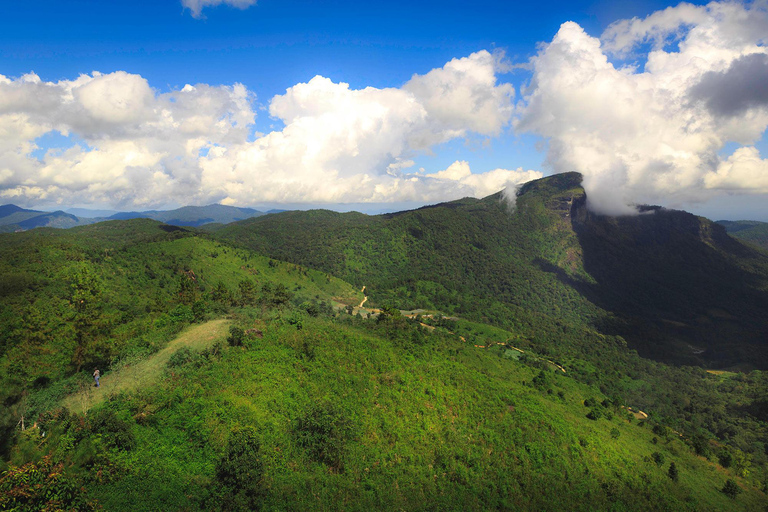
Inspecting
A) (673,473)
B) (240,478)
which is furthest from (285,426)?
(673,473)

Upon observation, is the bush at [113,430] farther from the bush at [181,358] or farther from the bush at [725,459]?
the bush at [725,459]

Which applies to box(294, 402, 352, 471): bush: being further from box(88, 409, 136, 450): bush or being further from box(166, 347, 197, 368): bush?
box(166, 347, 197, 368): bush

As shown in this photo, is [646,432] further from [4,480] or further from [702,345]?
[702,345]

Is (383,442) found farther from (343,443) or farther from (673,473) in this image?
(673,473)

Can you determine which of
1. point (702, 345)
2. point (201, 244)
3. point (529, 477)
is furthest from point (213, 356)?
point (702, 345)

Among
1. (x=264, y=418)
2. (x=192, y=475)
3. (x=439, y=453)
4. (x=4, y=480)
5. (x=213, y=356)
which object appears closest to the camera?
(x=4, y=480)

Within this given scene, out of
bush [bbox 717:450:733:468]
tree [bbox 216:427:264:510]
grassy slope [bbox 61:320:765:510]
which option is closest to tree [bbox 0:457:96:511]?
grassy slope [bbox 61:320:765:510]
